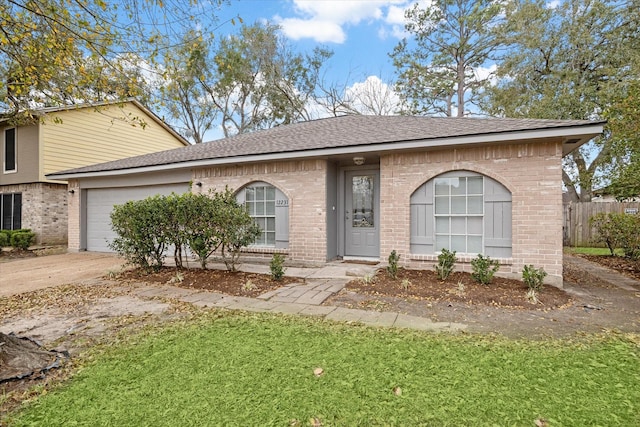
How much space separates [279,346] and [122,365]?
148 cm

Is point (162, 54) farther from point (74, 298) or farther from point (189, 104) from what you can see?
point (189, 104)

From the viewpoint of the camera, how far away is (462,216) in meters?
6.92

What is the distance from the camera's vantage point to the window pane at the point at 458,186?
690 cm

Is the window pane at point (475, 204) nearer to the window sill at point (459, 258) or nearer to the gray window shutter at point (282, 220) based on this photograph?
the window sill at point (459, 258)

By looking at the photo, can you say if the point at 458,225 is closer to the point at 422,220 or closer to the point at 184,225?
the point at 422,220

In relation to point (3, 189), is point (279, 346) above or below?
below

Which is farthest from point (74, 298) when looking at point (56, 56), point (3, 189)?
point (3, 189)

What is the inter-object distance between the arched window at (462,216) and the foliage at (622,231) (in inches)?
169

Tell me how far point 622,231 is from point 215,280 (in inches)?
435

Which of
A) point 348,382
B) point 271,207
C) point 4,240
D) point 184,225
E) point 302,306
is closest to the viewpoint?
point 348,382

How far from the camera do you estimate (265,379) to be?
2762 mm

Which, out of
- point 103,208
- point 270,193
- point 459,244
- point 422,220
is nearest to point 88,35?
point 270,193

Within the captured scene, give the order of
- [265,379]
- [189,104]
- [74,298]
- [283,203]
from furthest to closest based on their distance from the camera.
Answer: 1. [189,104]
2. [283,203]
3. [74,298]
4. [265,379]

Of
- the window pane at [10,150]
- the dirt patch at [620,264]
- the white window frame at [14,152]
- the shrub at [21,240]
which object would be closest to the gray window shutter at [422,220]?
the dirt patch at [620,264]
